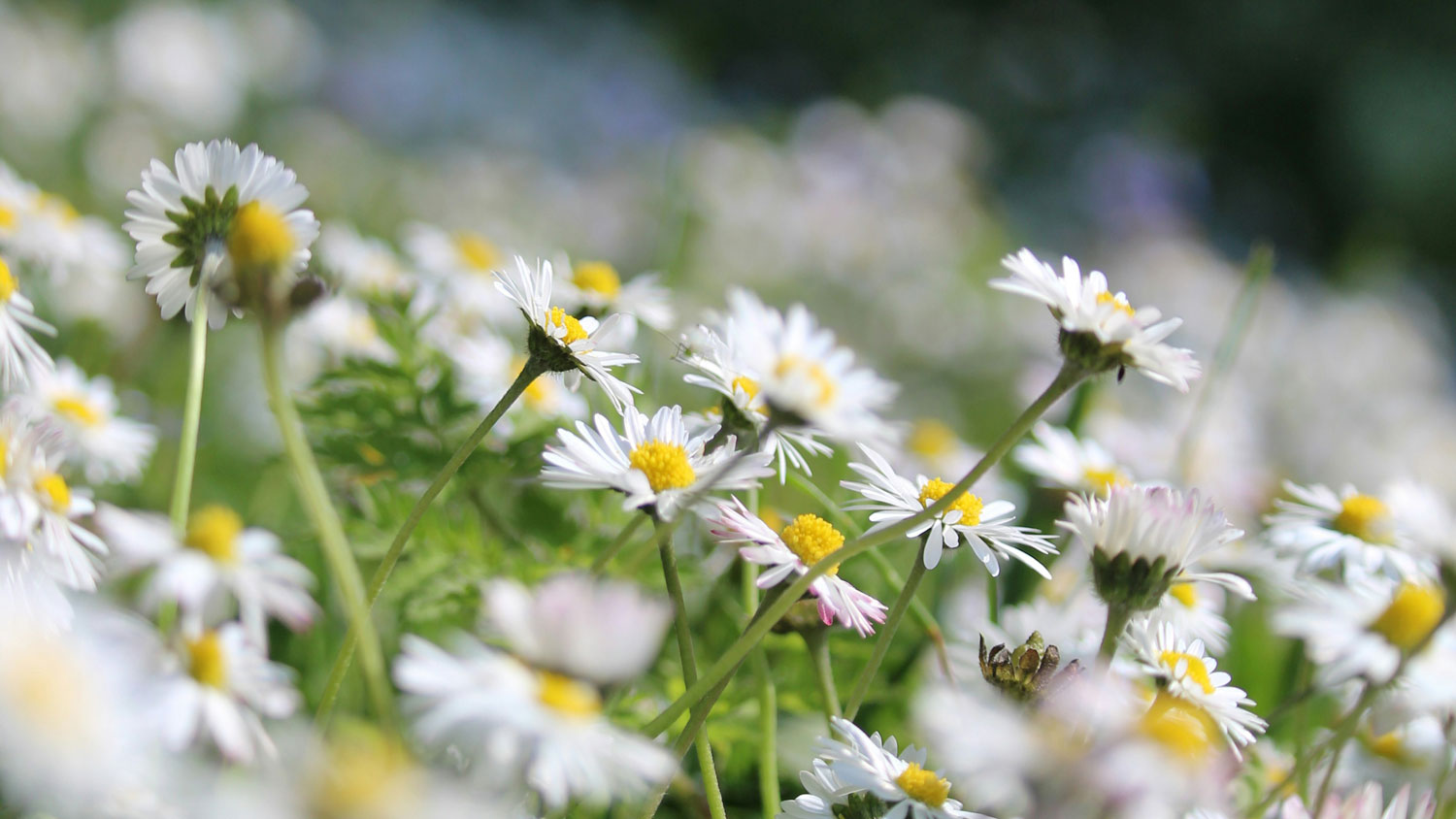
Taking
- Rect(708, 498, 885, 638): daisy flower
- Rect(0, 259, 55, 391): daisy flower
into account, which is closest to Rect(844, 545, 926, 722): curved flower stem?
Rect(708, 498, 885, 638): daisy flower

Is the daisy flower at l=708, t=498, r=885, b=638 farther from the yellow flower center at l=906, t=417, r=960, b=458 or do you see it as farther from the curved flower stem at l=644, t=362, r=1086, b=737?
the yellow flower center at l=906, t=417, r=960, b=458

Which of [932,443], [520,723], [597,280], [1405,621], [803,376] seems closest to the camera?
[520,723]

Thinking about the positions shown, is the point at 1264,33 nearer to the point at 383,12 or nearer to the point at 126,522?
the point at 383,12

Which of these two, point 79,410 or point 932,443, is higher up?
point 932,443

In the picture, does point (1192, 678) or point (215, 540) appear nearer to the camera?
point (215, 540)

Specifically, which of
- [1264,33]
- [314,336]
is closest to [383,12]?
[1264,33]

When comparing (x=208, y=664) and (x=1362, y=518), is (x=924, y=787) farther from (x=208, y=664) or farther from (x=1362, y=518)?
(x=1362, y=518)

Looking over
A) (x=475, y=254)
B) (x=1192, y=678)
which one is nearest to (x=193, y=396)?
(x=1192, y=678)
